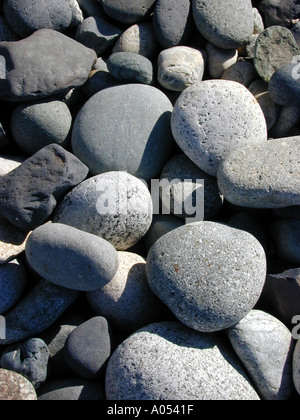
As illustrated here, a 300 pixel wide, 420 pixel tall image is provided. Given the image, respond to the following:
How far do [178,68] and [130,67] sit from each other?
31 cm

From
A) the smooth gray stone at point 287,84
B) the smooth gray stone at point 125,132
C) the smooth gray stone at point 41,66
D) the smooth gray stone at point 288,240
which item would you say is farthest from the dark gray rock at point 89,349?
the smooth gray stone at point 287,84

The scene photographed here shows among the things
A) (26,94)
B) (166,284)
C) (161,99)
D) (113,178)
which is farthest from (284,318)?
(26,94)

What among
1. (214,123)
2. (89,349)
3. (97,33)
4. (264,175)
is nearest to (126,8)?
(97,33)

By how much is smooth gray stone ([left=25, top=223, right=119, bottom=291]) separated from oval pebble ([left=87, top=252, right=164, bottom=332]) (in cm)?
14

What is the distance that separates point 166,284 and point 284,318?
0.69 metres

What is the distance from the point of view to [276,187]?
7.40 feet

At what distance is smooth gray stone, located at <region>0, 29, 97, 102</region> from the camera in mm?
2607

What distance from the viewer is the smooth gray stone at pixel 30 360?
7.03ft

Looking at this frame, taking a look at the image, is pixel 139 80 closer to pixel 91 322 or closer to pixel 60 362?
pixel 91 322

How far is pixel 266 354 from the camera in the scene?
7.04 ft

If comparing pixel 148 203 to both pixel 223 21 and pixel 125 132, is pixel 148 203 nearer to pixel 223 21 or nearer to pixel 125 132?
pixel 125 132

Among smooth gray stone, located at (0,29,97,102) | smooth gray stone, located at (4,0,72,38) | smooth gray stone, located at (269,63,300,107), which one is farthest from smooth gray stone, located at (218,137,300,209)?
smooth gray stone, located at (4,0,72,38)

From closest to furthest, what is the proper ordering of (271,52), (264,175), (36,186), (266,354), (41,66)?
(266,354) → (264,175) → (36,186) → (41,66) → (271,52)

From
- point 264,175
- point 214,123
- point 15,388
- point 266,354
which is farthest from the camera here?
point 214,123
